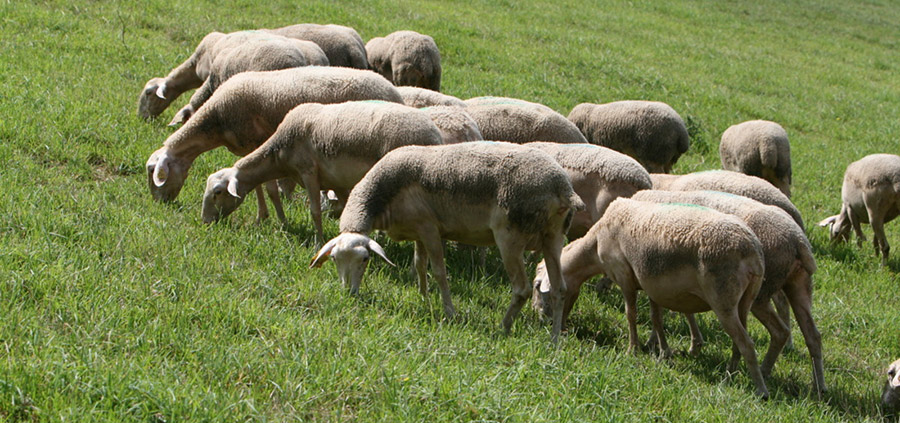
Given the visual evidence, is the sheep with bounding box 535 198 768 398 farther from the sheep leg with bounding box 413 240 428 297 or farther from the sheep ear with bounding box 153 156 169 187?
the sheep ear with bounding box 153 156 169 187

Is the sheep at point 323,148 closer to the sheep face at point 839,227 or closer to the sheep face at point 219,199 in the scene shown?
the sheep face at point 219,199

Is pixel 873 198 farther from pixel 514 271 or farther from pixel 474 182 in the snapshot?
pixel 474 182

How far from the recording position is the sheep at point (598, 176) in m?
8.59

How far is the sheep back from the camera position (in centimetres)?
694

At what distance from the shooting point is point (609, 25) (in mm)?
25703

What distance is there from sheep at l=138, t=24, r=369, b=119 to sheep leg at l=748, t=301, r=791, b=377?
718 cm

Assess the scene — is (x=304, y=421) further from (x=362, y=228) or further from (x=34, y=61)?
(x=34, y=61)

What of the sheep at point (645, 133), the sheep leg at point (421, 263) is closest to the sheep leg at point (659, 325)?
the sheep leg at point (421, 263)

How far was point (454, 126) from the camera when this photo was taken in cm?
896

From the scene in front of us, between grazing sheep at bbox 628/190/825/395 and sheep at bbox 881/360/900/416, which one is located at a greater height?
grazing sheep at bbox 628/190/825/395

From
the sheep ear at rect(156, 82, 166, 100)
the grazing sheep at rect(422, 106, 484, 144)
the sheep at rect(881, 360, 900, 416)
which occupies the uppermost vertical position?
the grazing sheep at rect(422, 106, 484, 144)

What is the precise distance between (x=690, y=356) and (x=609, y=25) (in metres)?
18.9

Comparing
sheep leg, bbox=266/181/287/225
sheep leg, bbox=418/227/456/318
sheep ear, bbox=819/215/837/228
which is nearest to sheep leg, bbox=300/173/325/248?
sheep leg, bbox=266/181/287/225

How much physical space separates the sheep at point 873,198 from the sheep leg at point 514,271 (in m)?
6.51
